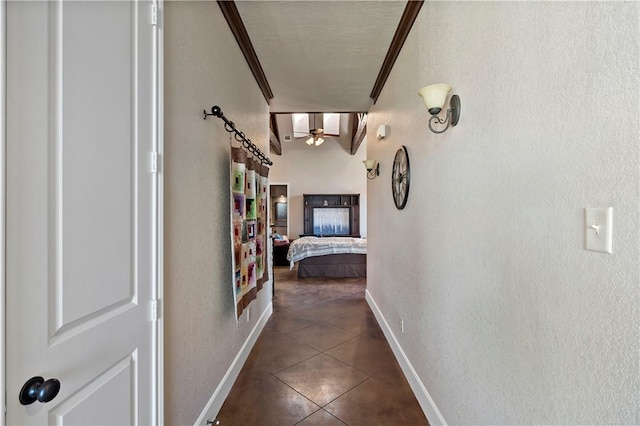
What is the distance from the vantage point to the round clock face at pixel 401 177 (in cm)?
237

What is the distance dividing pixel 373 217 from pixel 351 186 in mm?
5929

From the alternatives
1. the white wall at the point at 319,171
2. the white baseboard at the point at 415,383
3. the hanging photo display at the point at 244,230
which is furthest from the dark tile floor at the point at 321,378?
the white wall at the point at 319,171

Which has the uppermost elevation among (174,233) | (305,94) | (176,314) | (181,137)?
(305,94)

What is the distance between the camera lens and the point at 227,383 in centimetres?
216

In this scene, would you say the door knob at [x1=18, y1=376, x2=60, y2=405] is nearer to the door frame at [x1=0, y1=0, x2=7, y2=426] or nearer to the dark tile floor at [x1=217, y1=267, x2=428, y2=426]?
the door frame at [x1=0, y1=0, x2=7, y2=426]

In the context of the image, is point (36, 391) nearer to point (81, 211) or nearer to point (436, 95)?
point (81, 211)

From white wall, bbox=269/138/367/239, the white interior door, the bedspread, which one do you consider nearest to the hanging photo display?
the white interior door

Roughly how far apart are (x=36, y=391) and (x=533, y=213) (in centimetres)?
146

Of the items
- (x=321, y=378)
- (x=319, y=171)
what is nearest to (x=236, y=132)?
(x=321, y=378)

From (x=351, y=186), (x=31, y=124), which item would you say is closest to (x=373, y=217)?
(x=31, y=124)

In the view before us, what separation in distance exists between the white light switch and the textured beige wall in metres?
1.52

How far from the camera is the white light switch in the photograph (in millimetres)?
731

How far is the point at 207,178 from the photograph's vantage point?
1867mm

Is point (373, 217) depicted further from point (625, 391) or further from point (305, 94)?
point (625, 391)
